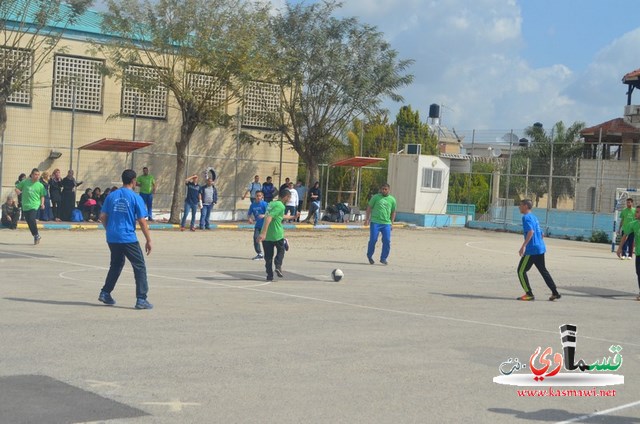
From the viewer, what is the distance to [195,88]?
33750mm

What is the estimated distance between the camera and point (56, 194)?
3069 cm

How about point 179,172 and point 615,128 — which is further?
point 615,128

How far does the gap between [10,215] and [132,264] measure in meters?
15.7

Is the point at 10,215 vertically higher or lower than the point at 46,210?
lower

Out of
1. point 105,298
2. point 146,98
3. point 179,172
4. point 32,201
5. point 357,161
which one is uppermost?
point 146,98

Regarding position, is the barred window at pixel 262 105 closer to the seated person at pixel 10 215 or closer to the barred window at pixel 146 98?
the barred window at pixel 146 98

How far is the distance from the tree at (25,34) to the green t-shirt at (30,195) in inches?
306

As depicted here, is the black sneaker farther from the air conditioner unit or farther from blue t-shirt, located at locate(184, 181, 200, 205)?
the air conditioner unit

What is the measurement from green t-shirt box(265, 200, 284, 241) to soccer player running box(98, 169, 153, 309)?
4.16 meters

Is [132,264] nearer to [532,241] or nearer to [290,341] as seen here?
[290,341]

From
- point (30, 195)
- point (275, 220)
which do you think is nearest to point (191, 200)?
point (30, 195)

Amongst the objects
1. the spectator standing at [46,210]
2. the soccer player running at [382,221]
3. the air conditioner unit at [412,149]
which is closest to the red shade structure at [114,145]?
the spectator standing at [46,210]

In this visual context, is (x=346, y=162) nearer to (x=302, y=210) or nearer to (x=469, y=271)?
(x=302, y=210)

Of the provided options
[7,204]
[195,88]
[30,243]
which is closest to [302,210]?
[195,88]
